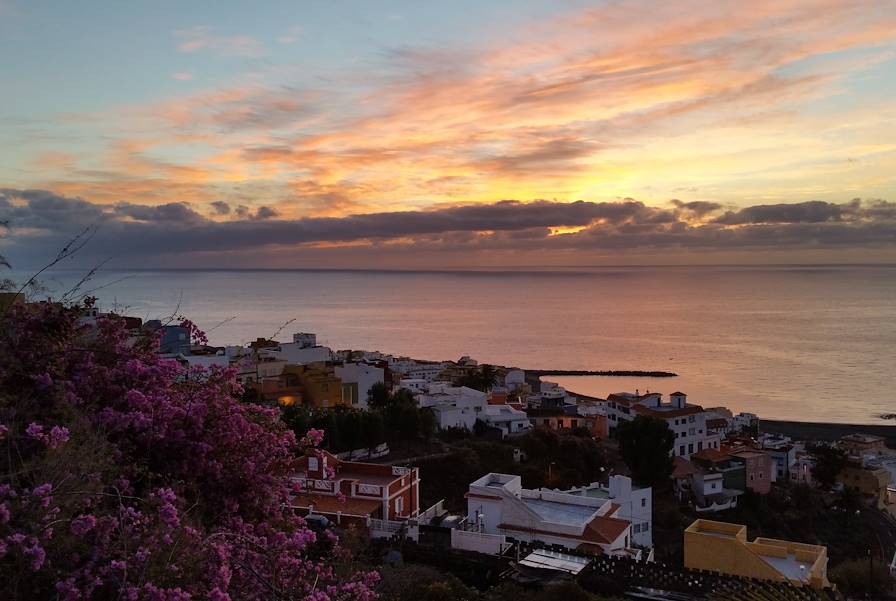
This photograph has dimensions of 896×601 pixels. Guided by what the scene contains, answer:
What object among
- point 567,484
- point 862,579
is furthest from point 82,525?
point 567,484

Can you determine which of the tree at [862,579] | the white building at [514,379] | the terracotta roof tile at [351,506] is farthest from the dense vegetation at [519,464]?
the white building at [514,379]

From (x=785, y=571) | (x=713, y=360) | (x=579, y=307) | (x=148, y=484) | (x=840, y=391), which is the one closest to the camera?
(x=148, y=484)

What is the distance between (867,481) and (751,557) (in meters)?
18.5

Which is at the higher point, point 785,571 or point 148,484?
point 148,484

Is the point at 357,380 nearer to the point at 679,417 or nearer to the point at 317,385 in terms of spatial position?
the point at 317,385

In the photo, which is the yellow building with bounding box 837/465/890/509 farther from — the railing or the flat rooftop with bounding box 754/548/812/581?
the railing

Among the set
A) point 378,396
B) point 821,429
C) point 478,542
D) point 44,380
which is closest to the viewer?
point 44,380

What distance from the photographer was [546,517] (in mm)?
13812

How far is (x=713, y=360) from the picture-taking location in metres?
61.3

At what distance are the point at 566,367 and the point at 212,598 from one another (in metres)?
61.1

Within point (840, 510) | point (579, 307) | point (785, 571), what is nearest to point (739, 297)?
point (579, 307)

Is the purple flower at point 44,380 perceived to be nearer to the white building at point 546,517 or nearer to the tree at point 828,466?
the white building at point 546,517

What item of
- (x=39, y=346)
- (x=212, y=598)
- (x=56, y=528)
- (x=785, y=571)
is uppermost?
(x=39, y=346)

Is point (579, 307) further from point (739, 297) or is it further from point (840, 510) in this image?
point (840, 510)
